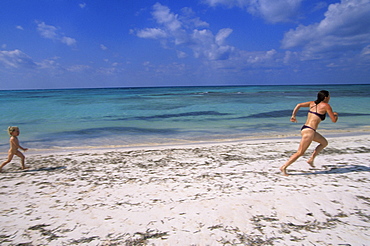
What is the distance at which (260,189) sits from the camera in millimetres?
4406

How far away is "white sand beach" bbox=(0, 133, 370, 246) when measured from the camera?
121 inches

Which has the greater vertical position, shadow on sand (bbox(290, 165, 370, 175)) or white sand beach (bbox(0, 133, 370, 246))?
white sand beach (bbox(0, 133, 370, 246))

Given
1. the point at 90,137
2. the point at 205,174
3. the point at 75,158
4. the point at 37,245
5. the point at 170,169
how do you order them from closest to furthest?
the point at 37,245
the point at 205,174
the point at 170,169
the point at 75,158
the point at 90,137

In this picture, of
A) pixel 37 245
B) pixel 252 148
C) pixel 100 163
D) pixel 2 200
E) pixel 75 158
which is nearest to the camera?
pixel 37 245

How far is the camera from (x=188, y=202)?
13.0 ft

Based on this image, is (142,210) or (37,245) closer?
(37,245)

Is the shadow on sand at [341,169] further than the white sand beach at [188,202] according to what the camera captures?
Yes

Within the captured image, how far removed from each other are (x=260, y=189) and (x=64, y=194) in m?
3.35

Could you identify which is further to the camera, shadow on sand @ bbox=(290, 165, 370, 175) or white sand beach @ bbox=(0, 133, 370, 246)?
shadow on sand @ bbox=(290, 165, 370, 175)

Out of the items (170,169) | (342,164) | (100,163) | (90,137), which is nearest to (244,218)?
(170,169)

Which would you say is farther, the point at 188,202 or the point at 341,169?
the point at 341,169

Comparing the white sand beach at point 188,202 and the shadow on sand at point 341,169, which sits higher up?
the white sand beach at point 188,202

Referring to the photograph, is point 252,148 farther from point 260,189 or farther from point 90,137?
point 90,137

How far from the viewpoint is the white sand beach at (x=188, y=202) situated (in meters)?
3.09
